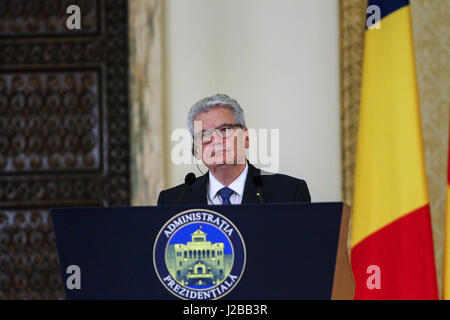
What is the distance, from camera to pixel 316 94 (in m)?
3.39

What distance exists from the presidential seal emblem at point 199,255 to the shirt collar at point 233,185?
27.5 inches

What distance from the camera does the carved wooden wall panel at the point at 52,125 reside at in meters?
3.49

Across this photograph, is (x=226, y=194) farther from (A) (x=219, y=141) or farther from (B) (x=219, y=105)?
(B) (x=219, y=105)

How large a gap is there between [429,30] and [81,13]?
6.84 ft

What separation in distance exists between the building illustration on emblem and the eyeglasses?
A: 0.75 meters

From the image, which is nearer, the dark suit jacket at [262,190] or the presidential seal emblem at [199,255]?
the presidential seal emblem at [199,255]

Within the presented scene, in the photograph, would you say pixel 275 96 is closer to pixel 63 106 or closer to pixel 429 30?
pixel 429 30

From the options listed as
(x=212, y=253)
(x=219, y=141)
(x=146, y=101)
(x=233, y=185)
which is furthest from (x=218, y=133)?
(x=146, y=101)

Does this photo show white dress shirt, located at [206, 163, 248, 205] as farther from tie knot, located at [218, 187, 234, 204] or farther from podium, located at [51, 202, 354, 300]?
podium, located at [51, 202, 354, 300]

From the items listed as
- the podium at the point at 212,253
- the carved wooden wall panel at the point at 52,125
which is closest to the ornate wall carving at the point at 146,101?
the carved wooden wall panel at the point at 52,125

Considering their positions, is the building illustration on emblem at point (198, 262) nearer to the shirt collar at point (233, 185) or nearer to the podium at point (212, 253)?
the podium at point (212, 253)

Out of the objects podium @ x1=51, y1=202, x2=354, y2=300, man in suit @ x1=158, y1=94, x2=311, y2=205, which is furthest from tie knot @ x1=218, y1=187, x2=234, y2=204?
podium @ x1=51, y1=202, x2=354, y2=300

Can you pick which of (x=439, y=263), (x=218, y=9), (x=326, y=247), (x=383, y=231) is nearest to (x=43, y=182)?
(x=218, y=9)

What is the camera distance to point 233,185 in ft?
6.82
